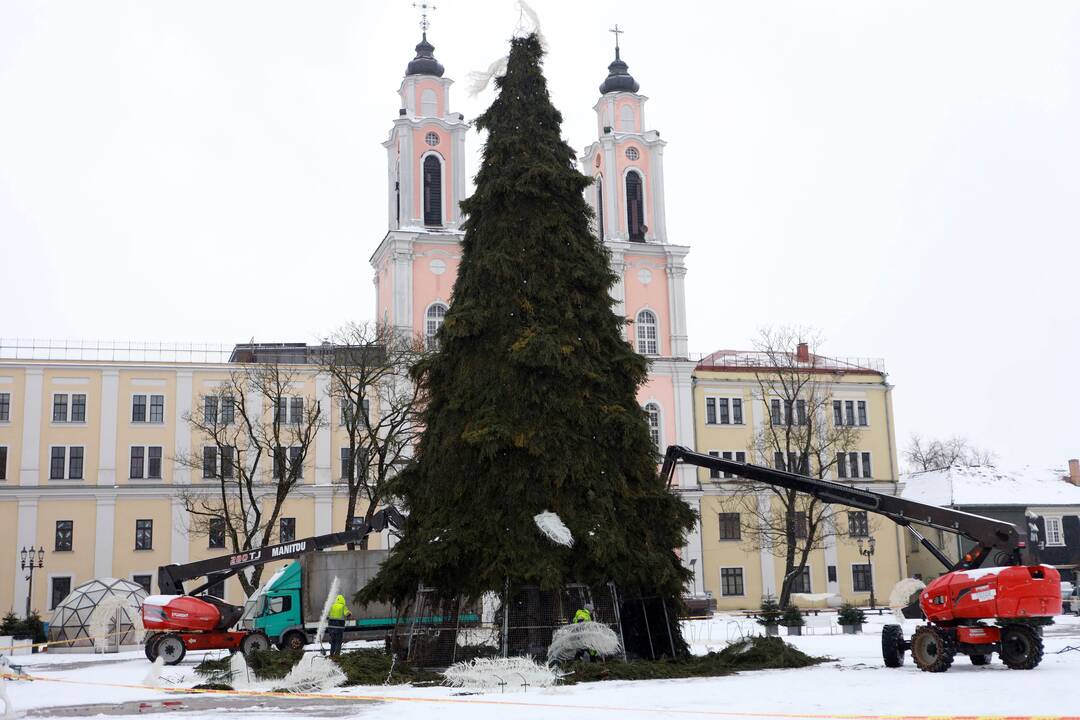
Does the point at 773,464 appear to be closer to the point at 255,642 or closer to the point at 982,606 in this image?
the point at 255,642

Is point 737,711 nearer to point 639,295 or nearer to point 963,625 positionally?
point 963,625

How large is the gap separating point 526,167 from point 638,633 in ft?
33.8

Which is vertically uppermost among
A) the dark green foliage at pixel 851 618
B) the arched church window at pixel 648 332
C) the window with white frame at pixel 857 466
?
the arched church window at pixel 648 332

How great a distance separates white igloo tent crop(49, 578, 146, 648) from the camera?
1556 inches

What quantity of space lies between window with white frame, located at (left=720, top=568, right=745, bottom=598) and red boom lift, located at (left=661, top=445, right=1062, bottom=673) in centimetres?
4003

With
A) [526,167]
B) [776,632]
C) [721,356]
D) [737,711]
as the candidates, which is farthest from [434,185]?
[737,711]

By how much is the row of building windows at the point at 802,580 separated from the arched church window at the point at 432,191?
1000 inches

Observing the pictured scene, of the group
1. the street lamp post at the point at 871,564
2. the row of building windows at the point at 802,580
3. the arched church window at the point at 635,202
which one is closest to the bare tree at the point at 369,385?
the arched church window at the point at 635,202

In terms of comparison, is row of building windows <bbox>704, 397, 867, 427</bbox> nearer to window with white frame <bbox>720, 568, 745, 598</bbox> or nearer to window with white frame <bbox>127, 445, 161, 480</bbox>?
window with white frame <bbox>720, 568, 745, 598</bbox>

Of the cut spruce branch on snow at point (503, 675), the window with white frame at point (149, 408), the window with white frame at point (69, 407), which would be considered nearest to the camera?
the cut spruce branch on snow at point (503, 675)

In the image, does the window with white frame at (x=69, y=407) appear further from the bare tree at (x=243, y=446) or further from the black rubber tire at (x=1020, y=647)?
the black rubber tire at (x=1020, y=647)

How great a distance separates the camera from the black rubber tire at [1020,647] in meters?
20.8

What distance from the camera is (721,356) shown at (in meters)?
70.4

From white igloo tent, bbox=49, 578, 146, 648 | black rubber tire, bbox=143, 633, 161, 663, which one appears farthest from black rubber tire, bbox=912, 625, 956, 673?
white igloo tent, bbox=49, 578, 146, 648
